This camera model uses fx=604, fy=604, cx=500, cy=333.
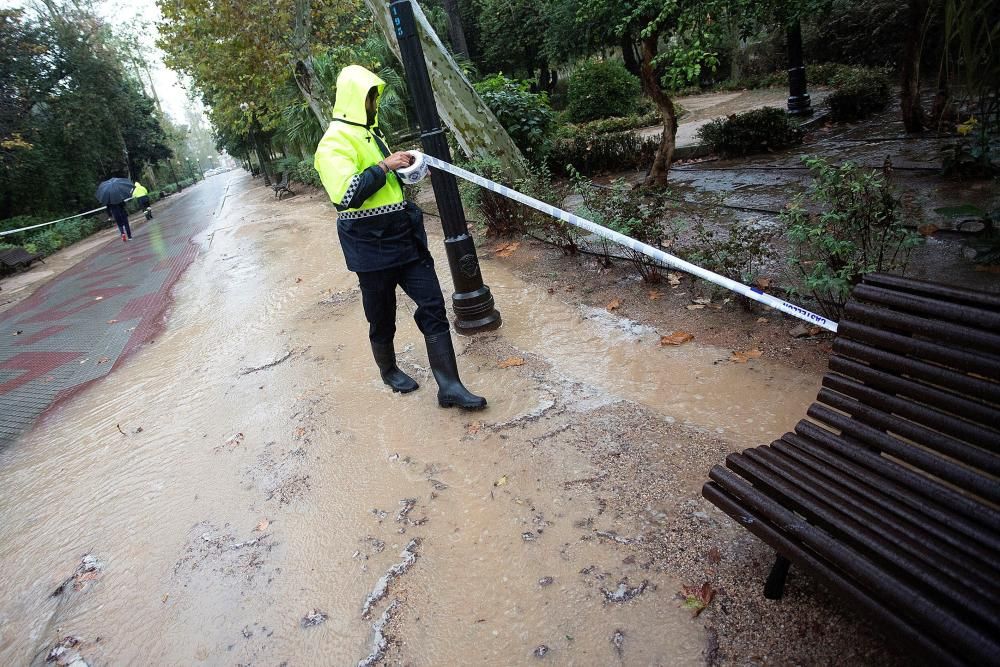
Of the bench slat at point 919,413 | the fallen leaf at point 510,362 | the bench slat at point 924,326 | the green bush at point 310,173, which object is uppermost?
the green bush at point 310,173

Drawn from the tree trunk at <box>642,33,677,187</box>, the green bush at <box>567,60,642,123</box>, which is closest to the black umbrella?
the green bush at <box>567,60,642,123</box>

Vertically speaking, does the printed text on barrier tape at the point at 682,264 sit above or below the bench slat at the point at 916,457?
above

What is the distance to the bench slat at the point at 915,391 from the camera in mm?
1743

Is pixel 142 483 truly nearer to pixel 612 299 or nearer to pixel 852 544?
pixel 612 299

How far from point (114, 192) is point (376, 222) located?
58.7ft

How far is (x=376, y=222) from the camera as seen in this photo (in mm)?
3396

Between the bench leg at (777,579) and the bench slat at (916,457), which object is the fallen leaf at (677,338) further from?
the bench leg at (777,579)

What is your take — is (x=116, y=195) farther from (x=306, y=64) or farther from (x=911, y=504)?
(x=911, y=504)

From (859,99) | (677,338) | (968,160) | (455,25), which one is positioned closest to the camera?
(677,338)

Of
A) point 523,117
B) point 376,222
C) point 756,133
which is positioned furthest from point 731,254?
point 756,133

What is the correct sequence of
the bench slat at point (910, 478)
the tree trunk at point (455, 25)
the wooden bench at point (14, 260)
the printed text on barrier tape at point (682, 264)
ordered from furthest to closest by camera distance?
the tree trunk at point (455, 25)
the wooden bench at point (14, 260)
the printed text on barrier tape at point (682, 264)
the bench slat at point (910, 478)

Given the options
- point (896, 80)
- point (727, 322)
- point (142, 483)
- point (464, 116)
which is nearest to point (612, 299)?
point (727, 322)

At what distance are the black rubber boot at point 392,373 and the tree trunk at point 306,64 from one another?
1190 cm

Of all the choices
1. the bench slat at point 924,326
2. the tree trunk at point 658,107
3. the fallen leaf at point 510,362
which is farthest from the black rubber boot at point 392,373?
the tree trunk at point 658,107
